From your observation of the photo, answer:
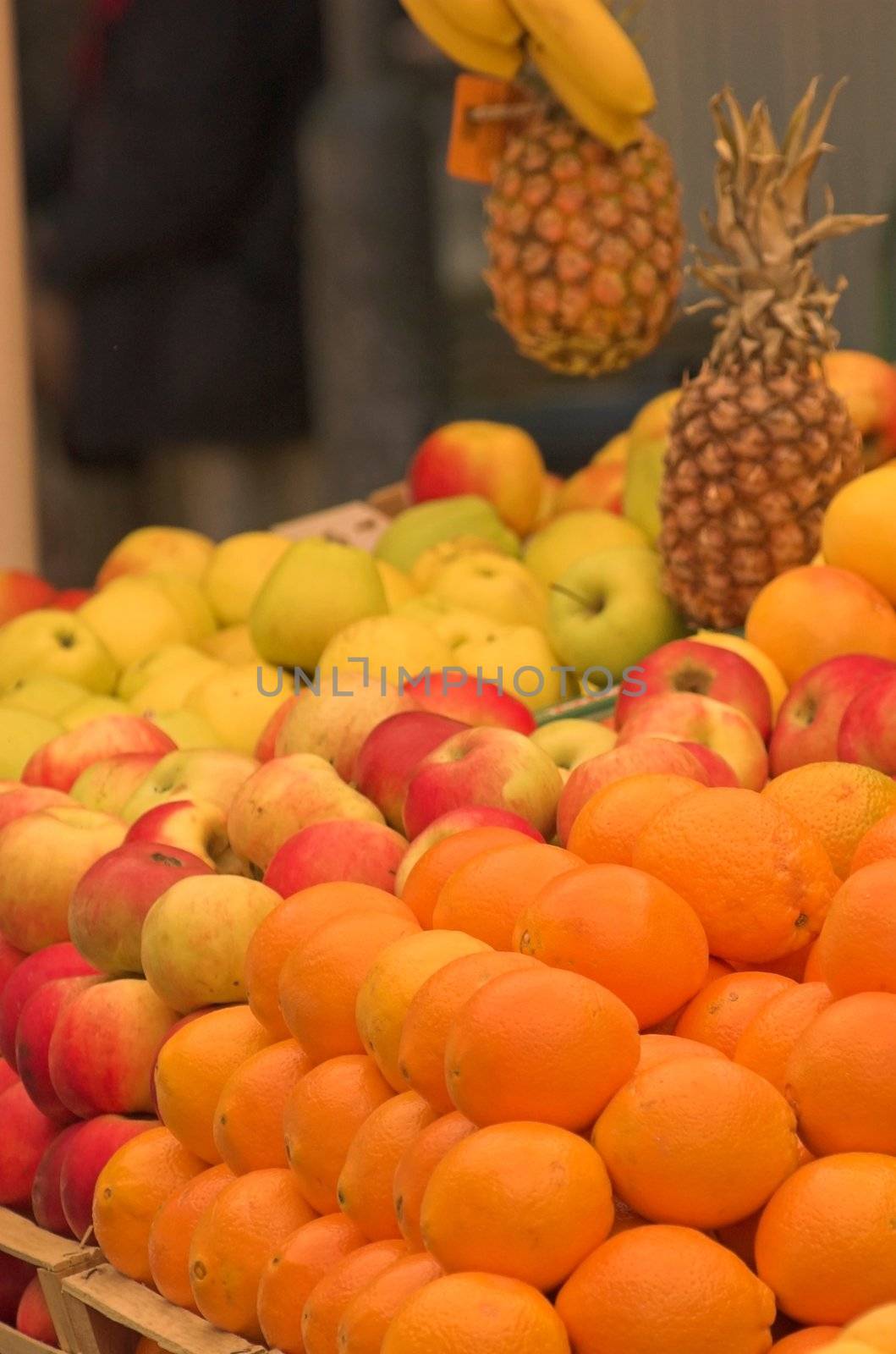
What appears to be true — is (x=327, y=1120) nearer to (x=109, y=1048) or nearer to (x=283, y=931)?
(x=283, y=931)

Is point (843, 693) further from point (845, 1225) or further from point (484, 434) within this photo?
point (484, 434)

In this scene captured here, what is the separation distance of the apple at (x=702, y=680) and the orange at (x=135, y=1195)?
897 millimetres

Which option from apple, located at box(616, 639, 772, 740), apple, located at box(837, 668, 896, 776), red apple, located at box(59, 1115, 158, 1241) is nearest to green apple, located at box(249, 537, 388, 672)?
apple, located at box(616, 639, 772, 740)

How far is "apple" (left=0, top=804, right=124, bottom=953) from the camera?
78.7 inches

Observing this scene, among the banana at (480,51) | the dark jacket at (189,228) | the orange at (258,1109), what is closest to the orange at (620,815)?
the orange at (258,1109)

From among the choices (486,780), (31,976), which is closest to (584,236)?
(486,780)

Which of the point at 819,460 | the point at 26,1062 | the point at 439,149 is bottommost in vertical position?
the point at 26,1062

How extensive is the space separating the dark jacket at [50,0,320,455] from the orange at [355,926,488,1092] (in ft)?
15.3

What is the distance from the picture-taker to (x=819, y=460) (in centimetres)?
262

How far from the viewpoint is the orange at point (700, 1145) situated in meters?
1.11

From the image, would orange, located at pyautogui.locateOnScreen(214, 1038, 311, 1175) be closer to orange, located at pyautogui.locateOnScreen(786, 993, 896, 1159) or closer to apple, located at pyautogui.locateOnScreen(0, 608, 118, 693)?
orange, located at pyautogui.locateOnScreen(786, 993, 896, 1159)

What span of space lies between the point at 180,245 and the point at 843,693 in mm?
4323

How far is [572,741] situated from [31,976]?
2.40 ft

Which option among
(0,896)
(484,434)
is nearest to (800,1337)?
(0,896)
